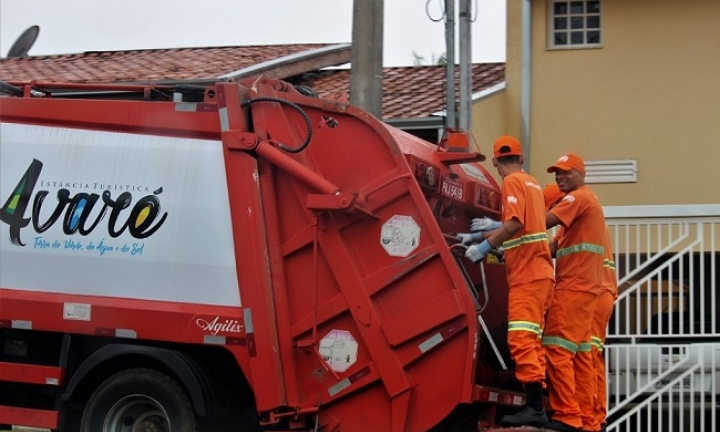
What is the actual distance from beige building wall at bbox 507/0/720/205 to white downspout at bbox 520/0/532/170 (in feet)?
0.26

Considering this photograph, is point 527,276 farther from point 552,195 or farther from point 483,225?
point 552,195

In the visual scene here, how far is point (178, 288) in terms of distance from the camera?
641 cm

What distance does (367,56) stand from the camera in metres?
9.69

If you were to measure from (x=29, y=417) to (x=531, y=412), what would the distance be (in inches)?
124

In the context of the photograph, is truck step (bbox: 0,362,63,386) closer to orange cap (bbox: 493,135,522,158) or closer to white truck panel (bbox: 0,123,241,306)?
white truck panel (bbox: 0,123,241,306)

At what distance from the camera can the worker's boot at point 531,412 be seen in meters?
6.07

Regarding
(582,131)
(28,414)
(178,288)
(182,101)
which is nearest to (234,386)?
(178,288)

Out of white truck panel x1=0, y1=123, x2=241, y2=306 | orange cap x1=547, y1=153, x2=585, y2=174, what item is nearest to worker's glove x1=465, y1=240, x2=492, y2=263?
orange cap x1=547, y1=153, x2=585, y2=174

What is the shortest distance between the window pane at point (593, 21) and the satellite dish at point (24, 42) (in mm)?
10089

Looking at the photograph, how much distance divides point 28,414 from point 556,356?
332cm

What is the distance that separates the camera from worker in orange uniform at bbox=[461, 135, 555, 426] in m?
6.03

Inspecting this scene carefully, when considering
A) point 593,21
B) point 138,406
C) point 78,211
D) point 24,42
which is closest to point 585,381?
point 138,406

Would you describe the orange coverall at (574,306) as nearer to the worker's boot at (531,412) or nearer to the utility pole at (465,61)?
the worker's boot at (531,412)

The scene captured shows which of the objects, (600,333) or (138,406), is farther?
(600,333)
